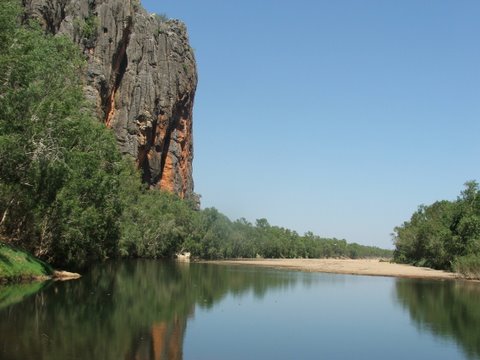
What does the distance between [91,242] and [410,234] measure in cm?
9854

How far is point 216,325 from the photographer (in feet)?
84.6

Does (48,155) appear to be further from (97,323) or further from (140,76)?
(140,76)

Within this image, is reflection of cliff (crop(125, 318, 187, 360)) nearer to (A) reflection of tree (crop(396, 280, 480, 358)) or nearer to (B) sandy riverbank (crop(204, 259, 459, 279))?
(A) reflection of tree (crop(396, 280, 480, 358))

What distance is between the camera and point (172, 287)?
4438 centimetres

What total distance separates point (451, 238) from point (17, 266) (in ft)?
266

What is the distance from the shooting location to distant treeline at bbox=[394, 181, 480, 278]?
8110 centimetres

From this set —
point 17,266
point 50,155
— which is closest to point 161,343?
point 50,155

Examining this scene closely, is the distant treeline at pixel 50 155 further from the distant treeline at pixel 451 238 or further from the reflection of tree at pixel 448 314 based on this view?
the distant treeline at pixel 451 238

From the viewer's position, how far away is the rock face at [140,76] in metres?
107

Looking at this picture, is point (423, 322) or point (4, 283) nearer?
point (423, 322)

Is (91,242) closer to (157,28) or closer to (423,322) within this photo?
(423,322)

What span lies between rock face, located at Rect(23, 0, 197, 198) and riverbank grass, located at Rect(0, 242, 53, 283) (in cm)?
5895

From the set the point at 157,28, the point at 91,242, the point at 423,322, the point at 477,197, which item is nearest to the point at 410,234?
the point at 477,197

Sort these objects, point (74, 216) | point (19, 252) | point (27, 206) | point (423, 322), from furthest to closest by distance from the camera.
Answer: point (74, 216) < point (27, 206) < point (19, 252) < point (423, 322)
